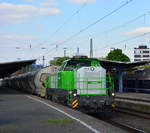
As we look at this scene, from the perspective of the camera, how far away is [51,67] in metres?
27.3

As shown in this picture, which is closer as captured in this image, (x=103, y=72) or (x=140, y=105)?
(x=103, y=72)

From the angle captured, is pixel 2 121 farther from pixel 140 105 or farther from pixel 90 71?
pixel 140 105

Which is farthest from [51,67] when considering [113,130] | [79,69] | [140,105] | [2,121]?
[113,130]

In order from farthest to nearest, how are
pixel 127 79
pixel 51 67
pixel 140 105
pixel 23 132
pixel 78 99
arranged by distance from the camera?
pixel 127 79, pixel 51 67, pixel 140 105, pixel 78 99, pixel 23 132

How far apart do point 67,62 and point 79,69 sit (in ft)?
4.39

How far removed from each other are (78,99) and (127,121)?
2686 millimetres

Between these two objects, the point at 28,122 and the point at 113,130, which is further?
the point at 28,122

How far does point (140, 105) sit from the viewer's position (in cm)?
1858

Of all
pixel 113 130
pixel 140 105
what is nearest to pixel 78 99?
pixel 113 130

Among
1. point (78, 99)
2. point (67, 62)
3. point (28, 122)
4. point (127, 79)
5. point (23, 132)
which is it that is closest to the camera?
point (23, 132)

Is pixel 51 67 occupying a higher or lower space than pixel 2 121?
higher

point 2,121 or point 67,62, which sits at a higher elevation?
point 67,62

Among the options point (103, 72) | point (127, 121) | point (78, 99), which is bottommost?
point (127, 121)

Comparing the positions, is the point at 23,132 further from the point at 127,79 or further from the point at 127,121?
the point at 127,79
